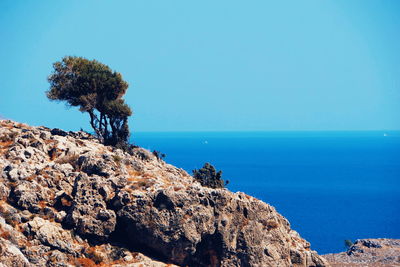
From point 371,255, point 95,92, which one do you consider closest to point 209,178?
point 95,92

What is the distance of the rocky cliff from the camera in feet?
127

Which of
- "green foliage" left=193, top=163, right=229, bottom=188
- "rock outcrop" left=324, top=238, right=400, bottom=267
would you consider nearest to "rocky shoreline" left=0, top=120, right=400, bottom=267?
"green foliage" left=193, top=163, right=229, bottom=188

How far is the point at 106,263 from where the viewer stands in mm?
39219

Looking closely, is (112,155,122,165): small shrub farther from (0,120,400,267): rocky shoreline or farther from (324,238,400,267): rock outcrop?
(324,238,400,267): rock outcrop

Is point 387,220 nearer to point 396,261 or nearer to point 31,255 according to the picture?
point 396,261

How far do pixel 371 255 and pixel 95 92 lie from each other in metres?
48.6

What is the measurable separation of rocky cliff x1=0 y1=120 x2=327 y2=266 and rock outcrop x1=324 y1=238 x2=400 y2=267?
30952 mm

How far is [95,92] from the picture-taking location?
6116 centimetres

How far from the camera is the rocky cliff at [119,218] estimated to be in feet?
127

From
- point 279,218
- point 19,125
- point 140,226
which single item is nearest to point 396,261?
point 279,218

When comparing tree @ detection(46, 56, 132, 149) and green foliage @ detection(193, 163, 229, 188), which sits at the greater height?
tree @ detection(46, 56, 132, 149)

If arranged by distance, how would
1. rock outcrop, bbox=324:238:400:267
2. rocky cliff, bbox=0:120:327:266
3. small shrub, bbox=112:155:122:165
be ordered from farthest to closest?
rock outcrop, bbox=324:238:400:267, small shrub, bbox=112:155:122:165, rocky cliff, bbox=0:120:327:266

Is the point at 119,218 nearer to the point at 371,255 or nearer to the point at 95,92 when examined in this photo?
the point at 95,92

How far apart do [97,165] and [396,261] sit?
162ft
